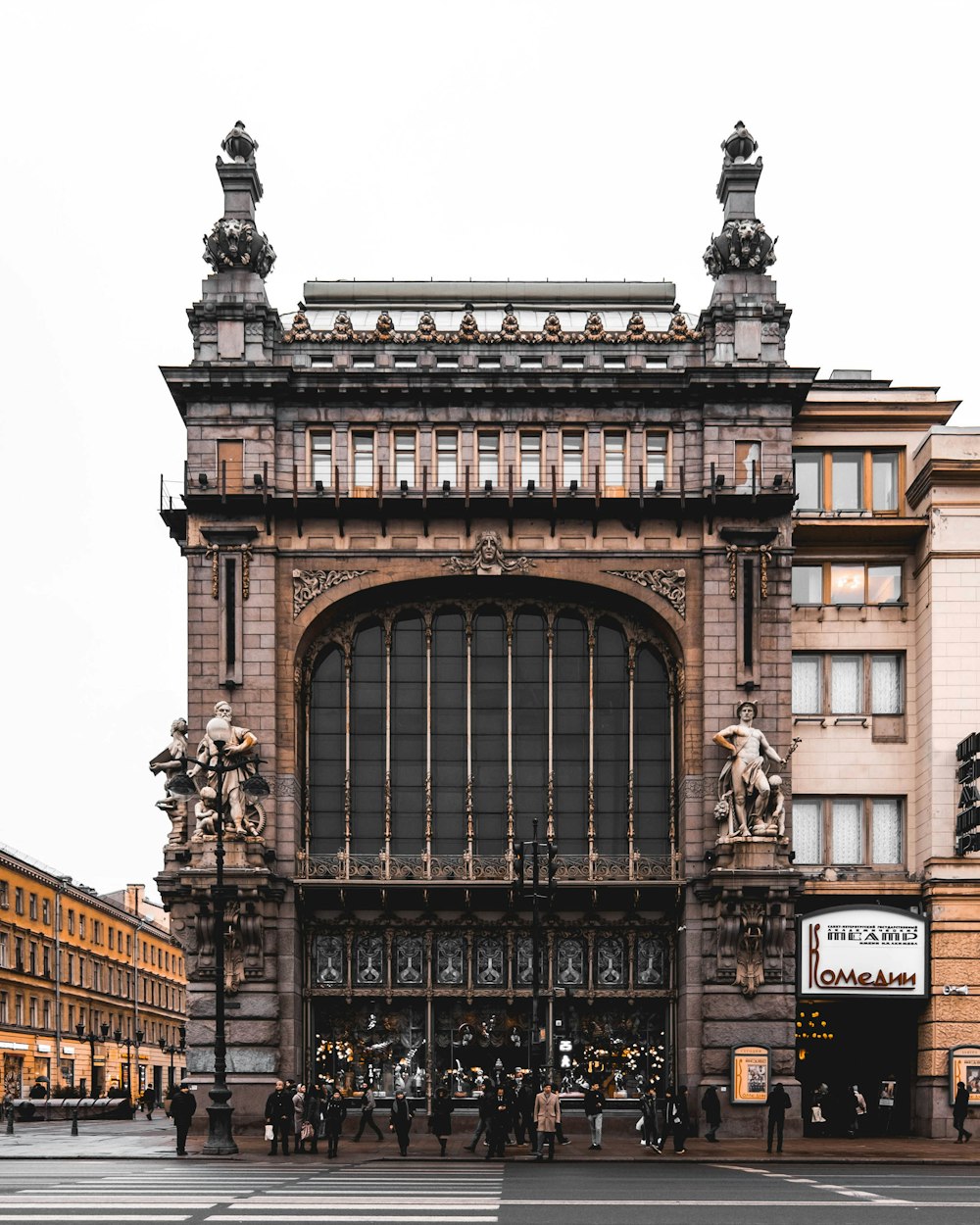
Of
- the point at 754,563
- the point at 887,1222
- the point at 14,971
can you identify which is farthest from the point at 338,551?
the point at 14,971

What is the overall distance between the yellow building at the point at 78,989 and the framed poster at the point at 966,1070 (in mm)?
41202

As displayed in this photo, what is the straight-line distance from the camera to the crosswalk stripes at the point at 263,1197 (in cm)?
2570

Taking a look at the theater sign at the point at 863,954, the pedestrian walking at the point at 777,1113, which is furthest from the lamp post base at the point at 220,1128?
the theater sign at the point at 863,954

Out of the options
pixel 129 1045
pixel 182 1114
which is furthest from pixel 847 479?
pixel 129 1045

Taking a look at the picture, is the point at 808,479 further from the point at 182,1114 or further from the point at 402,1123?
the point at 182,1114

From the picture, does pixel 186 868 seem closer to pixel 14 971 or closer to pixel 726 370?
pixel 726 370

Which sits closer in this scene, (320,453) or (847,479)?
(320,453)

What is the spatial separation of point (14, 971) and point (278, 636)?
48.2 meters

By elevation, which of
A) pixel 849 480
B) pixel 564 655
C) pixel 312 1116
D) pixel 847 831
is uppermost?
pixel 849 480

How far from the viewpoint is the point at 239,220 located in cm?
5728

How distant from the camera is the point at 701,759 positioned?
54.6 metres

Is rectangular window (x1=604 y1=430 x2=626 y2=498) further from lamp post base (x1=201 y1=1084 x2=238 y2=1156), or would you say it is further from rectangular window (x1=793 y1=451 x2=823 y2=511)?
lamp post base (x1=201 y1=1084 x2=238 y2=1156)

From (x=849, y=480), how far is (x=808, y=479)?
3.97 feet

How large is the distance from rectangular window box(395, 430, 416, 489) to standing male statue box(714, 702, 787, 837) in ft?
39.2
